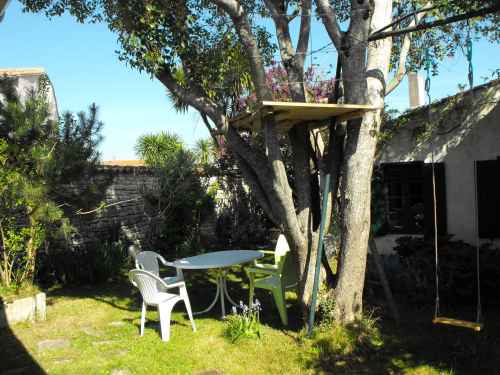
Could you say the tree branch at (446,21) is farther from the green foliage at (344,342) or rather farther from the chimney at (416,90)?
the chimney at (416,90)

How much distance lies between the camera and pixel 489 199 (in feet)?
24.6

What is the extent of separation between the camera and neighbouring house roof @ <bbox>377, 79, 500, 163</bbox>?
7.49 metres

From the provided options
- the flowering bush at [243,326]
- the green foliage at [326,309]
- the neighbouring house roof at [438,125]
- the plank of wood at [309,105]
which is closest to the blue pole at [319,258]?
the green foliage at [326,309]

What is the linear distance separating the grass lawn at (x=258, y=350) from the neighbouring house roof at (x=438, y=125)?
3200mm

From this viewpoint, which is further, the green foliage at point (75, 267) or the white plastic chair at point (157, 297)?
the green foliage at point (75, 267)

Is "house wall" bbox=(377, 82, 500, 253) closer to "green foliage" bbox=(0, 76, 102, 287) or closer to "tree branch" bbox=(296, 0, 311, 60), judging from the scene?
"tree branch" bbox=(296, 0, 311, 60)

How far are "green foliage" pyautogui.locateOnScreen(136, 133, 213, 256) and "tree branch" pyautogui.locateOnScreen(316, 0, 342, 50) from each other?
273 inches

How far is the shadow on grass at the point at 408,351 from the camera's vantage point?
4555 mm

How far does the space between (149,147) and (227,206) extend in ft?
11.9

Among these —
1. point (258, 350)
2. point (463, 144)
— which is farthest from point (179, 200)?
point (258, 350)

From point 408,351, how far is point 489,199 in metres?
3.69

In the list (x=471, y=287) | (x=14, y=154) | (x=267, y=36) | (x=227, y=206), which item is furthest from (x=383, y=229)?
(x=14, y=154)

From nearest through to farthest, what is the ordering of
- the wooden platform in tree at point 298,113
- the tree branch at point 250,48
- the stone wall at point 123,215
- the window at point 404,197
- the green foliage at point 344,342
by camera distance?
the wooden platform in tree at point 298,113 < the green foliage at point 344,342 < the tree branch at point 250,48 < the window at point 404,197 < the stone wall at point 123,215

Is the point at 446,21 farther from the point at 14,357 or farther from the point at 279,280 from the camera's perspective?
the point at 14,357
